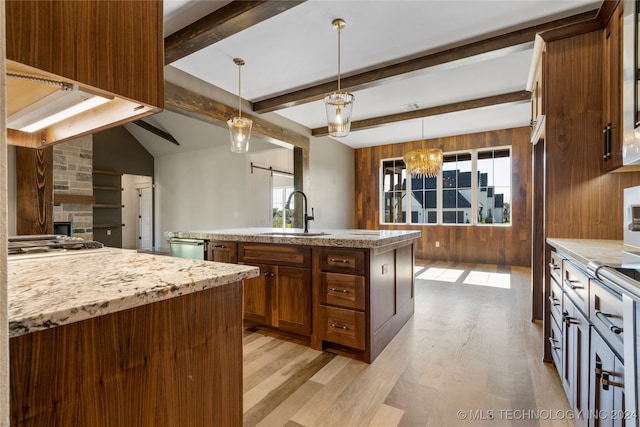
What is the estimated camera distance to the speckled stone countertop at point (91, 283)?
595mm

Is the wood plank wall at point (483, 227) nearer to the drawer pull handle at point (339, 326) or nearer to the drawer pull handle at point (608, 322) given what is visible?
the drawer pull handle at point (339, 326)

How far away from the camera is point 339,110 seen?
2.84 metres

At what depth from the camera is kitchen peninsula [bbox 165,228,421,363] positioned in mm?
2221

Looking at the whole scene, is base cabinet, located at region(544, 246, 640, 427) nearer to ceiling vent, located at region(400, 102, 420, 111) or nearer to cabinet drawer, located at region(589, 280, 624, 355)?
cabinet drawer, located at region(589, 280, 624, 355)

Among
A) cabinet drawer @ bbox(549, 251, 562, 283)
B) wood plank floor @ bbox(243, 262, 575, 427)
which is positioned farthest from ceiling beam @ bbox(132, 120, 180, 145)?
cabinet drawer @ bbox(549, 251, 562, 283)

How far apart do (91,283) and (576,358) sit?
198cm

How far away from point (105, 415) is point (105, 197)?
9132mm

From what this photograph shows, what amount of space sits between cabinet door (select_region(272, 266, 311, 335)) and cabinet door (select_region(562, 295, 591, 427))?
5.35ft

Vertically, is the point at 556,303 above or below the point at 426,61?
below

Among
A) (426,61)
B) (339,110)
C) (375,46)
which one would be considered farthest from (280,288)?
→ (426,61)

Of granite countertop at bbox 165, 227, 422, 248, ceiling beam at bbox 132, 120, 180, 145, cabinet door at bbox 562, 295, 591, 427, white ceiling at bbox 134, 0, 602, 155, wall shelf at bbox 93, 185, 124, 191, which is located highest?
ceiling beam at bbox 132, 120, 180, 145

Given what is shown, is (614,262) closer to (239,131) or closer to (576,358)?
(576,358)

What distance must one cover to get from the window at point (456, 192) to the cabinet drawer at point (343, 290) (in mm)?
5317

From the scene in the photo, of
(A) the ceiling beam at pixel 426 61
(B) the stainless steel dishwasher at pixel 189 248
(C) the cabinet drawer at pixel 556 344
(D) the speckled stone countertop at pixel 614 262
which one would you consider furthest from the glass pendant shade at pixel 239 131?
(C) the cabinet drawer at pixel 556 344
